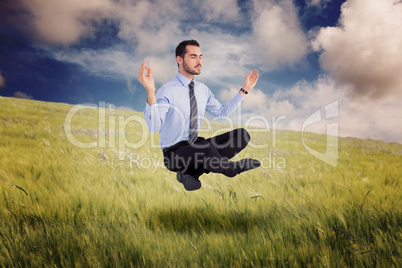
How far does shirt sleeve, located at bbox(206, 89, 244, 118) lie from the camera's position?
4473mm

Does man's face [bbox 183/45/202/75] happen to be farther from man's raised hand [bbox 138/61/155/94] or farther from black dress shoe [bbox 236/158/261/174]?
black dress shoe [bbox 236/158/261/174]

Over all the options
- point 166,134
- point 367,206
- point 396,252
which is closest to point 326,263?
point 396,252

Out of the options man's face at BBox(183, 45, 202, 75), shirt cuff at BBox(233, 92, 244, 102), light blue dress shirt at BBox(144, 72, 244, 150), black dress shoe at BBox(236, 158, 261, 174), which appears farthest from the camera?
shirt cuff at BBox(233, 92, 244, 102)

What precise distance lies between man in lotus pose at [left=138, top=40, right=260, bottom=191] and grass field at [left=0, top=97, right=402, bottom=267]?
55cm

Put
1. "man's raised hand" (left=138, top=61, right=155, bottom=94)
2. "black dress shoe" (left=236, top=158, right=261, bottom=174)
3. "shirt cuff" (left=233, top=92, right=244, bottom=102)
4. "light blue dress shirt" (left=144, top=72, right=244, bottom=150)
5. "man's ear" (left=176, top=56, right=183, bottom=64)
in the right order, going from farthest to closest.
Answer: "shirt cuff" (left=233, top=92, right=244, bottom=102)
"man's ear" (left=176, top=56, right=183, bottom=64)
"light blue dress shirt" (left=144, top=72, right=244, bottom=150)
"black dress shoe" (left=236, top=158, right=261, bottom=174)
"man's raised hand" (left=138, top=61, right=155, bottom=94)

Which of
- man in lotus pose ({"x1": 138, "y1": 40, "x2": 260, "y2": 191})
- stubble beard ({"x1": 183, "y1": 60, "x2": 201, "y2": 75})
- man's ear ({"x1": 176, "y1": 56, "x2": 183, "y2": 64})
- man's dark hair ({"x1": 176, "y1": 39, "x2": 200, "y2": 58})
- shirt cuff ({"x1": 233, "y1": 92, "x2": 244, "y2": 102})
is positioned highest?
man's dark hair ({"x1": 176, "y1": 39, "x2": 200, "y2": 58})

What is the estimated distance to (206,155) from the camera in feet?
10.6

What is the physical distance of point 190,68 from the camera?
3775 mm

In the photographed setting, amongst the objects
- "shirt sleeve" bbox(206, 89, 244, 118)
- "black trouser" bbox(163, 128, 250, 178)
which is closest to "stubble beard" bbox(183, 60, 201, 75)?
"shirt sleeve" bbox(206, 89, 244, 118)

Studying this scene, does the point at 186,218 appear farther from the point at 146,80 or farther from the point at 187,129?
the point at 146,80

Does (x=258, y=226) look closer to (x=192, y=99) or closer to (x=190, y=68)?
(x=192, y=99)

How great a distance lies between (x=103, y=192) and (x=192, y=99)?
1.94 meters

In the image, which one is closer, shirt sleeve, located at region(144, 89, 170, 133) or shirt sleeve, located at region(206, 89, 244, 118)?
shirt sleeve, located at region(144, 89, 170, 133)

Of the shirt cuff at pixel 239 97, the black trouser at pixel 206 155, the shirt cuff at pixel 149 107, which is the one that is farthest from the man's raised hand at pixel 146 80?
the shirt cuff at pixel 239 97
